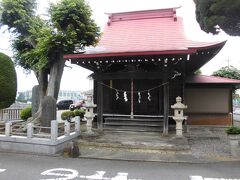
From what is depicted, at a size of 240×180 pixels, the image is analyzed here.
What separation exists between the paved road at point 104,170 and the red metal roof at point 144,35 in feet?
15.5

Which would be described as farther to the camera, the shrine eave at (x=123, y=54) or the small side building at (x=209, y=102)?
the small side building at (x=209, y=102)

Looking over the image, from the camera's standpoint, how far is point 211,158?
28.7 feet

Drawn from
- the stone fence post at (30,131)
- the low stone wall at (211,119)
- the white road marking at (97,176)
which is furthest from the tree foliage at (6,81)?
the low stone wall at (211,119)

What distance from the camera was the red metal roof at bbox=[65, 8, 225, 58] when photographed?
40.8 feet

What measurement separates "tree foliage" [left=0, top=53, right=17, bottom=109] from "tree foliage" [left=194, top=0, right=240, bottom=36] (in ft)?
28.8

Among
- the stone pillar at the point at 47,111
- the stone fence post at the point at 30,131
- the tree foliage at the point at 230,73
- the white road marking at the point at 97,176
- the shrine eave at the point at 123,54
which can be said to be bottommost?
the white road marking at the point at 97,176

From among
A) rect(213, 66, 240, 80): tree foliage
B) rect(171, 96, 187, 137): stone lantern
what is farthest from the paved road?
rect(213, 66, 240, 80): tree foliage

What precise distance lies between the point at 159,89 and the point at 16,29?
Result: 7.93 meters

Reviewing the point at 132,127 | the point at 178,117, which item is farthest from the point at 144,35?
the point at 178,117

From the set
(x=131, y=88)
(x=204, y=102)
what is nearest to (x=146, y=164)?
(x=131, y=88)

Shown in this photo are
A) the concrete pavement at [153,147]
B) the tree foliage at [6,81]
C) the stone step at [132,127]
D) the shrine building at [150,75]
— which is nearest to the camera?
the concrete pavement at [153,147]

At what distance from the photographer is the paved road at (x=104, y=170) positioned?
6727mm

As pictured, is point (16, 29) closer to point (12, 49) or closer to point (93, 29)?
point (12, 49)

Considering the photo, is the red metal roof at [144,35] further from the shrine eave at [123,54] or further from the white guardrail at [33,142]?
the white guardrail at [33,142]
